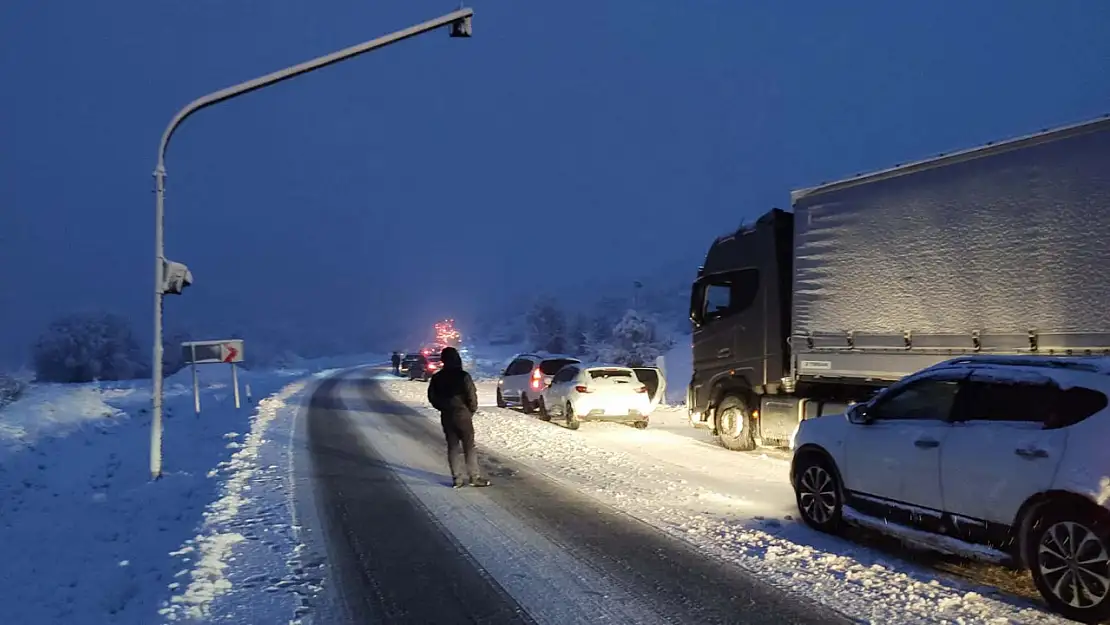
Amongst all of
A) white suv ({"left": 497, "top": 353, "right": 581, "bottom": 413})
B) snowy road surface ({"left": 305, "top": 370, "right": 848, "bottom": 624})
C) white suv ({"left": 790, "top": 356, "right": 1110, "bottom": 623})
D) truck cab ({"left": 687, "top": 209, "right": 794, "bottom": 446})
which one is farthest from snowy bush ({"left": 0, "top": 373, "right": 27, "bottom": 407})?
white suv ({"left": 790, "top": 356, "right": 1110, "bottom": 623})

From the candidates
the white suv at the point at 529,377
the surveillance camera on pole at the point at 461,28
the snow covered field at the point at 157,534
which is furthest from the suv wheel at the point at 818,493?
the white suv at the point at 529,377

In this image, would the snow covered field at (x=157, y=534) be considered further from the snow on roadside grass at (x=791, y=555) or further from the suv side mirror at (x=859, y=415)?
the suv side mirror at (x=859, y=415)

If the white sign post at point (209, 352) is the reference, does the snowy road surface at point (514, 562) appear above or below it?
below

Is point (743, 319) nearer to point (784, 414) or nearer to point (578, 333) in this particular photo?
point (784, 414)

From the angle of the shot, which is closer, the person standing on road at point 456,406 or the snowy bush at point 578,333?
the person standing on road at point 456,406

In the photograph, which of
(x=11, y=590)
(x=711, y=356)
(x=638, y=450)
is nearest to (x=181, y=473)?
(x=11, y=590)

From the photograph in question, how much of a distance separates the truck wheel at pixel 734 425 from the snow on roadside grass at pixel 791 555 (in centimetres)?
59

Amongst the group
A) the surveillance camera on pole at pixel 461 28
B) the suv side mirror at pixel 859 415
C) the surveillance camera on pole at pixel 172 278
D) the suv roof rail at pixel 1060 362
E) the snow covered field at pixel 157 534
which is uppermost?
the surveillance camera on pole at pixel 461 28

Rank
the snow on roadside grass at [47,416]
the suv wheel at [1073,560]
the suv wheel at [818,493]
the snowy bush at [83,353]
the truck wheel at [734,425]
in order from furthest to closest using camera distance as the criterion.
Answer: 1. the snowy bush at [83,353]
2. the snow on roadside grass at [47,416]
3. the truck wheel at [734,425]
4. the suv wheel at [818,493]
5. the suv wheel at [1073,560]

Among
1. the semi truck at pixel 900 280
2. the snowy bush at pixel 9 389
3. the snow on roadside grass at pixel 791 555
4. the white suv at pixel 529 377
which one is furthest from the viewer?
the snowy bush at pixel 9 389

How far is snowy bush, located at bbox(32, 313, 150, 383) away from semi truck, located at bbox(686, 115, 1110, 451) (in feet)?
246

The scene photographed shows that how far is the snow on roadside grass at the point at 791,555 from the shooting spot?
5289mm

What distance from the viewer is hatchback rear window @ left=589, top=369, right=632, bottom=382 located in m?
17.5

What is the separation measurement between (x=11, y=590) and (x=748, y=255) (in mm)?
10951
